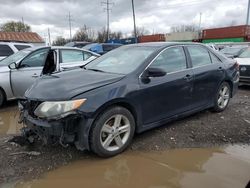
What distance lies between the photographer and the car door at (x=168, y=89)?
4.50 metres

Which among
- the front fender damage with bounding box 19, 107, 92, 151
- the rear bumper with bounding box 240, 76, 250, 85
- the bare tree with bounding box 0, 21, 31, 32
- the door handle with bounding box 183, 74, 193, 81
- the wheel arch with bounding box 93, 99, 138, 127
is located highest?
the bare tree with bounding box 0, 21, 31, 32

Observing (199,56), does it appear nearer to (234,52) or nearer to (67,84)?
(67,84)

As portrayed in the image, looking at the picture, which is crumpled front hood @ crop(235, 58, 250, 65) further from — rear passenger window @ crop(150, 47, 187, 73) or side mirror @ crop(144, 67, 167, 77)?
side mirror @ crop(144, 67, 167, 77)

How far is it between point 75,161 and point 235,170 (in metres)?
2.10

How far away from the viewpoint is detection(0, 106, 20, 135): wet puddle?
18.1 ft

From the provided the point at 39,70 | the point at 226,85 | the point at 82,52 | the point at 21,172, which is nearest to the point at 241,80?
the point at 226,85

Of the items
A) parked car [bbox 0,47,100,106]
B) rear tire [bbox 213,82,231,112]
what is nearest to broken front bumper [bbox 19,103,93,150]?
parked car [bbox 0,47,100,106]

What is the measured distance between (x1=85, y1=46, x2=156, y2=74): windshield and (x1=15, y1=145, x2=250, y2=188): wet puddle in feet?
4.42

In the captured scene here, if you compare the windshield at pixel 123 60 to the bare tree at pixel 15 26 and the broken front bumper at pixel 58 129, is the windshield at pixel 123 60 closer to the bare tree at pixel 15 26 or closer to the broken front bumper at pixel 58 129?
the broken front bumper at pixel 58 129

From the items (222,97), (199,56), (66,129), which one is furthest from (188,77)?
(66,129)

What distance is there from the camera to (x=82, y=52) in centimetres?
827

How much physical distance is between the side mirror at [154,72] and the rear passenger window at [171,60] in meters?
0.19

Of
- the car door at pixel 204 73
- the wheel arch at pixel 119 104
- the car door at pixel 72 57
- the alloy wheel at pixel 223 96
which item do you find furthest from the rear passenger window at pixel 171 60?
the car door at pixel 72 57

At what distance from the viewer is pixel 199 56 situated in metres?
5.71
